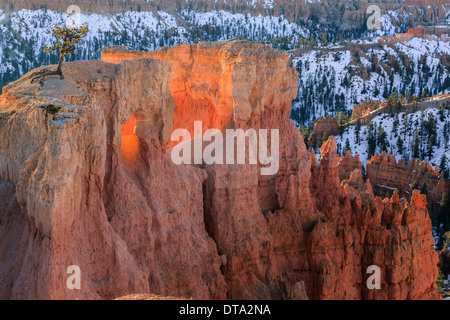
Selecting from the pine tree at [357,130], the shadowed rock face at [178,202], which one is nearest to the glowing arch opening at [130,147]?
the shadowed rock face at [178,202]

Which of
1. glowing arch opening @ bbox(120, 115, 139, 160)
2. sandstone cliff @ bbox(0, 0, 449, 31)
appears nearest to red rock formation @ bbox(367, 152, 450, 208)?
glowing arch opening @ bbox(120, 115, 139, 160)

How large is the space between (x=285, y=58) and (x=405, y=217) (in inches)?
320

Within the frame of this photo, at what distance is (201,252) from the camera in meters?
15.4

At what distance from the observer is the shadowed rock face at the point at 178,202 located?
10.7 metres

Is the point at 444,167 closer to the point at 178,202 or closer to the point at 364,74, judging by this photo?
the point at 178,202

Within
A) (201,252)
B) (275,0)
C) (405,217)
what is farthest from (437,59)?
(201,252)

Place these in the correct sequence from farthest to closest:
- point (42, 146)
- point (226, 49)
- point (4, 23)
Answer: point (4, 23), point (226, 49), point (42, 146)

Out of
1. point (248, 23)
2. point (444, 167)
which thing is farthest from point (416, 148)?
point (248, 23)

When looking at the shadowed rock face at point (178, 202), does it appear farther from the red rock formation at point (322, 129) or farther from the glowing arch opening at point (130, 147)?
the red rock formation at point (322, 129)

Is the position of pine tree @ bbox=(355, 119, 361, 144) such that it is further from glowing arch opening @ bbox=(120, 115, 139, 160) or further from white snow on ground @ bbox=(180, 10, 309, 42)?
white snow on ground @ bbox=(180, 10, 309, 42)

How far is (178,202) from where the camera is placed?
15070 mm

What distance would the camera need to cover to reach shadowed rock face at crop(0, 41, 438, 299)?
10.7m

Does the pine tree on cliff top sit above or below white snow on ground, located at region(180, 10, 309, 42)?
below
